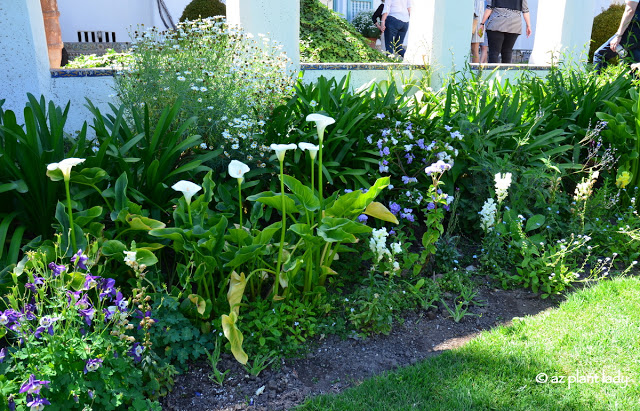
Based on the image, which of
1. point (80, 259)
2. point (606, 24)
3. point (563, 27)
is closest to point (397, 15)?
point (563, 27)

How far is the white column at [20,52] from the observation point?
435 centimetres

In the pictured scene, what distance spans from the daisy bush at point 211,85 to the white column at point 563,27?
186 inches

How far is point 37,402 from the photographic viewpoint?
1836 millimetres

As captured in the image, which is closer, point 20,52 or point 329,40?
point 20,52

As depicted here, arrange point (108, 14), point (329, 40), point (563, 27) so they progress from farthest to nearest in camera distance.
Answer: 1. point (108, 14)
2. point (329, 40)
3. point (563, 27)

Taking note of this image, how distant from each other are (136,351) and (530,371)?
5.75ft

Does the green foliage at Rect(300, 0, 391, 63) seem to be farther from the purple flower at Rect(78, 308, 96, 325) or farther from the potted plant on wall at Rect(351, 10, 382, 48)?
the purple flower at Rect(78, 308, 96, 325)

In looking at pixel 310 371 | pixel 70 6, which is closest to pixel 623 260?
pixel 310 371

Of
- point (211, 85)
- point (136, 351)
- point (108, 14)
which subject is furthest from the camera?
point (108, 14)

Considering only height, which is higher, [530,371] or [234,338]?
[234,338]

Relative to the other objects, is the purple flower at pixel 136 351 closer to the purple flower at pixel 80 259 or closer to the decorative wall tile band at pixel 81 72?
the purple flower at pixel 80 259

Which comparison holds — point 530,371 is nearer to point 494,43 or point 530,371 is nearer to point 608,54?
point 608,54

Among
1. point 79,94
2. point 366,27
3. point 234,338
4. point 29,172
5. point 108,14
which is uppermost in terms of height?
point 108,14

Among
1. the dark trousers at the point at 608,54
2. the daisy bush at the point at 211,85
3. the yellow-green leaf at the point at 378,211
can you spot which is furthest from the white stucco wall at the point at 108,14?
the yellow-green leaf at the point at 378,211
